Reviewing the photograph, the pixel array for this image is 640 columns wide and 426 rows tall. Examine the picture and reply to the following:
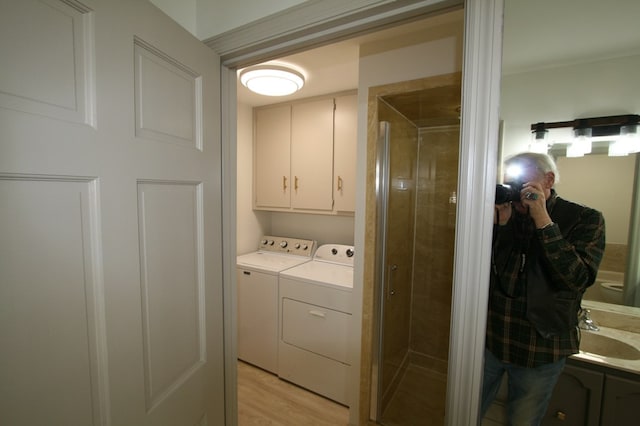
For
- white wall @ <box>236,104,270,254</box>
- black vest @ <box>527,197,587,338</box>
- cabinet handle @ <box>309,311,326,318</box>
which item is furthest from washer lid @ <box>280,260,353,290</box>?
black vest @ <box>527,197,587,338</box>

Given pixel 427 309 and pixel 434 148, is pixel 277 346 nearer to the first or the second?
pixel 427 309

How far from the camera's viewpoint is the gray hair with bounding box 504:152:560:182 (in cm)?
67

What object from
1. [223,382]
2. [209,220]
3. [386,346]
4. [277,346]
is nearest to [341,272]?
[386,346]

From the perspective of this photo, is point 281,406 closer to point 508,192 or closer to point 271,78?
point 508,192

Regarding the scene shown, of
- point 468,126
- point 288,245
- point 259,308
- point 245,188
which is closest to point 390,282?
point 259,308

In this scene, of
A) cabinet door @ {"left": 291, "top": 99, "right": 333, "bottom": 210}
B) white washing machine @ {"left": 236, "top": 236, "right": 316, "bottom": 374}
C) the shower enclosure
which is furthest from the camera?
cabinet door @ {"left": 291, "top": 99, "right": 333, "bottom": 210}

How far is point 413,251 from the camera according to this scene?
238 cm

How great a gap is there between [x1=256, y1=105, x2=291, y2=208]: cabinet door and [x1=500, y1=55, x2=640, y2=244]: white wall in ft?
6.48

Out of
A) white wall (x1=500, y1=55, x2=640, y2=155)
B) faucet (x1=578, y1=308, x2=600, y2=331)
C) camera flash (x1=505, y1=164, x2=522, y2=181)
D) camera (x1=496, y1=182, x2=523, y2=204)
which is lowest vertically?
faucet (x1=578, y1=308, x2=600, y2=331)

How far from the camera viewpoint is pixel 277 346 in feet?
7.06

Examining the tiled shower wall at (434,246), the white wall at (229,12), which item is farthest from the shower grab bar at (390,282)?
the white wall at (229,12)

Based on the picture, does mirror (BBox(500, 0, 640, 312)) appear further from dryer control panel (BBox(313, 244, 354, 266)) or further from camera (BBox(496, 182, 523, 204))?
dryer control panel (BBox(313, 244, 354, 266))

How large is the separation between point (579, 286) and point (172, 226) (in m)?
1.08

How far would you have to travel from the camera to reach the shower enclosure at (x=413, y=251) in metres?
1.64
